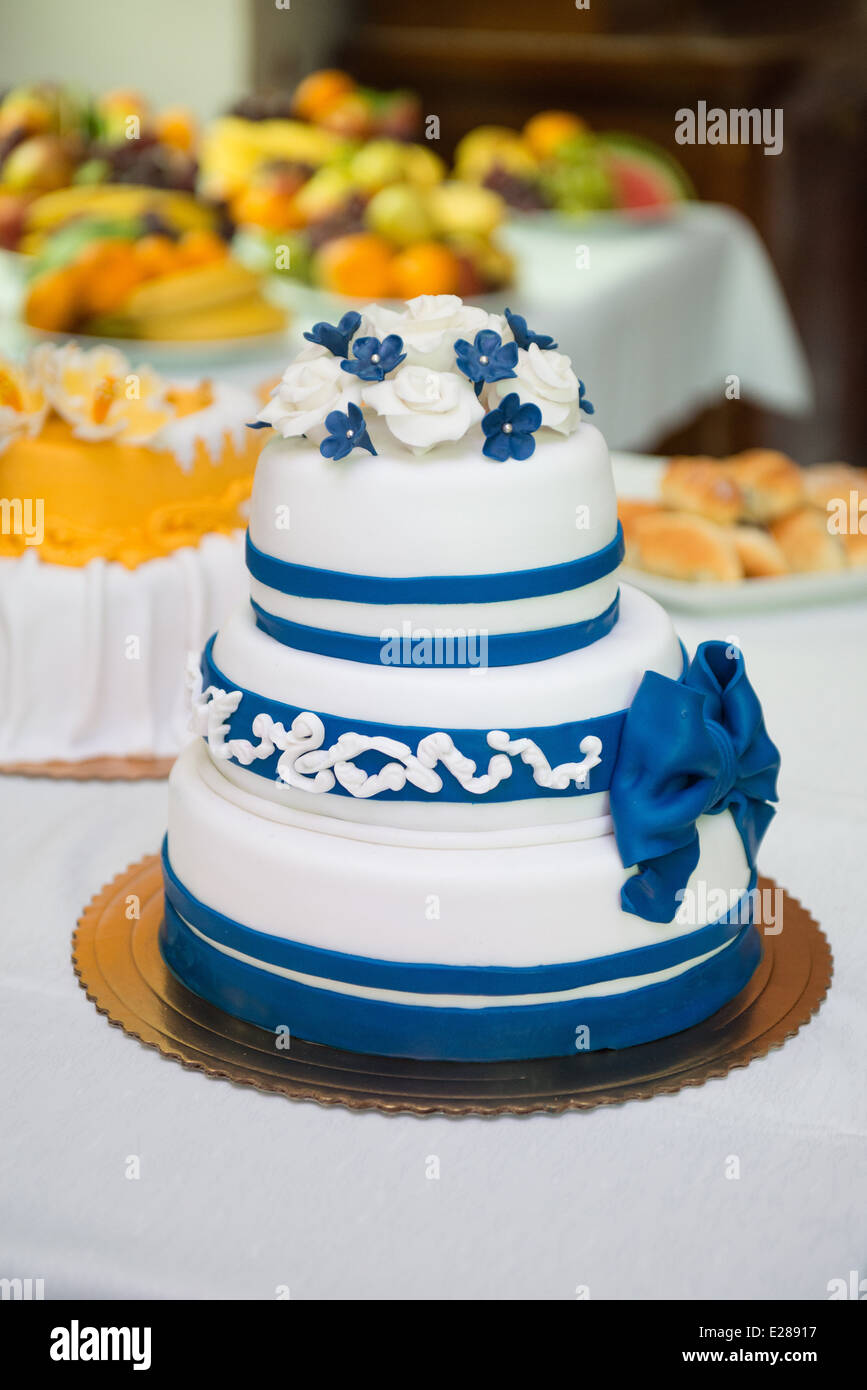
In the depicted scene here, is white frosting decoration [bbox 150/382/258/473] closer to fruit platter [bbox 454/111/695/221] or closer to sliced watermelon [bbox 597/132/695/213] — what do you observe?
fruit platter [bbox 454/111/695/221]

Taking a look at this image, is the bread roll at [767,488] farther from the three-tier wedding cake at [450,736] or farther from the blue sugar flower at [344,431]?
the blue sugar flower at [344,431]

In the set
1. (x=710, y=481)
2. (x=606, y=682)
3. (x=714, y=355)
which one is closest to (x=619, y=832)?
(x=606, y=682)

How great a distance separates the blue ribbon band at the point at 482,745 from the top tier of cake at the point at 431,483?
80 millimetres

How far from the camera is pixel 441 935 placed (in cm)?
124

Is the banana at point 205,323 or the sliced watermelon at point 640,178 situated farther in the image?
the sliced watermelon at point 640,178

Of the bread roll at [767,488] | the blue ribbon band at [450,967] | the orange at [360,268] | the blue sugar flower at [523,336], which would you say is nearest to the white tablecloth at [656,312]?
the orange at [360,268]

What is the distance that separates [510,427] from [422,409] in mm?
75

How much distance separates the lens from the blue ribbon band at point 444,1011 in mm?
1258

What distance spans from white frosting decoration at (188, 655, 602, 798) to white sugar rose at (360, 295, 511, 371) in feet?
1.03

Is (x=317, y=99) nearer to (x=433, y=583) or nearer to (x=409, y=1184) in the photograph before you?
(x=433, y=583)

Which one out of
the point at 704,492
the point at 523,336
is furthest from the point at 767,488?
the point at 523,336

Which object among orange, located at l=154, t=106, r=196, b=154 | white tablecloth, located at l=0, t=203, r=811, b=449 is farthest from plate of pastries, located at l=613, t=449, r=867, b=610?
orange, located at l=154, t=106, r=196, b=154

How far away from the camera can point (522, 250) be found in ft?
12.9

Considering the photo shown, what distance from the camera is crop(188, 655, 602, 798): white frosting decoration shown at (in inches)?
47.3
